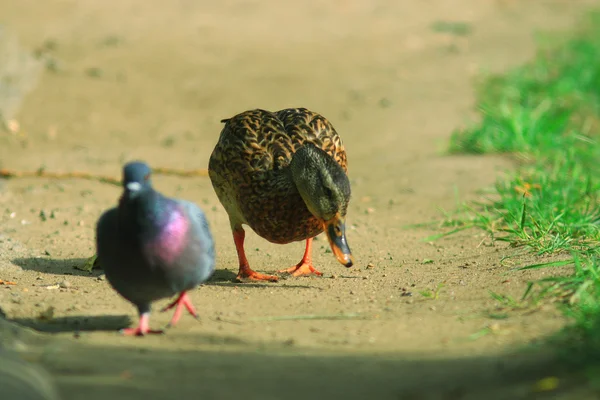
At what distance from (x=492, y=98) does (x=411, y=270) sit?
5.50m

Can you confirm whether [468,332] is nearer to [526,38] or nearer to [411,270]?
[411,270]

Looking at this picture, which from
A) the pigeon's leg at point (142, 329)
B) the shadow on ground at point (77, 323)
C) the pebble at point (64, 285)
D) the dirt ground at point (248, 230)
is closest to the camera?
the dirt ground at point (248, 230)

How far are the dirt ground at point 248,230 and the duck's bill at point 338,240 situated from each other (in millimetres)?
220

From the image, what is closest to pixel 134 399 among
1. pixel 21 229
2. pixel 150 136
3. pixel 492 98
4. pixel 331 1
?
pixel 21 229

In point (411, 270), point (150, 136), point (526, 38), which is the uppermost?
point (526, 38)

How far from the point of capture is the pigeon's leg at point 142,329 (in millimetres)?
4289

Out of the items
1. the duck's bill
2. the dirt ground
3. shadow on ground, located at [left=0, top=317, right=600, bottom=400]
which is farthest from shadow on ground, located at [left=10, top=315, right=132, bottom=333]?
the duck's bill

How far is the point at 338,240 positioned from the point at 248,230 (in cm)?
182

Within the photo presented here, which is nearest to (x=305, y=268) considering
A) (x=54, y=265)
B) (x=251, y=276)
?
(x=251, y=276)

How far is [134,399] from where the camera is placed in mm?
3188

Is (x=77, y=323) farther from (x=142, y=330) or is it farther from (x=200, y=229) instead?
(x=200, y=229)

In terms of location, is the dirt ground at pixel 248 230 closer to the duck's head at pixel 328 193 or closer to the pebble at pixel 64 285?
the pebble at pixel 64 285

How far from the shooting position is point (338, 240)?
5262 millimetres

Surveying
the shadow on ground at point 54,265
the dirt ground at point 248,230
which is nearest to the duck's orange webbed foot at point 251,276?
the dirt ground at point 248,230
